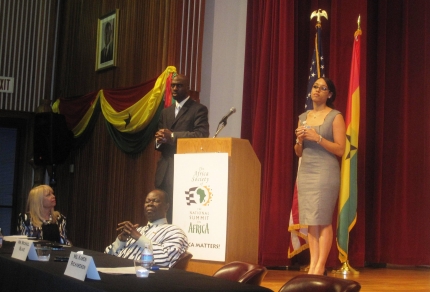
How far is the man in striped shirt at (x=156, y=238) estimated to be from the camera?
11.2 feet

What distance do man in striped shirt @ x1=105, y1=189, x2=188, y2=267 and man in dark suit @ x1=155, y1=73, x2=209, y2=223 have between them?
150 cm

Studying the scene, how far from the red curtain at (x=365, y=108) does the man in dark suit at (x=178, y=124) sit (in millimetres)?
1404

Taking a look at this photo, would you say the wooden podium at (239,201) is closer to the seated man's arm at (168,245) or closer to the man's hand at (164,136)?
the man's hand at (164,136)

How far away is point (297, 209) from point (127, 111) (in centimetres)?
253

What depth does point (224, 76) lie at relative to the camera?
288 inches

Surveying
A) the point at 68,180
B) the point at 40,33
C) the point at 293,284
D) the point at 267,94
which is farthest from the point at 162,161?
the point at 40,33

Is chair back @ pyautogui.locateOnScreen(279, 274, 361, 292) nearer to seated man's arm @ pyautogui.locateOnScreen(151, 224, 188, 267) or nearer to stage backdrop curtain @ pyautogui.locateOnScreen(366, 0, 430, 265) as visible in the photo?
seated man's arm @ pyautogui.locateOnScreen(151, 224, 188, 267)

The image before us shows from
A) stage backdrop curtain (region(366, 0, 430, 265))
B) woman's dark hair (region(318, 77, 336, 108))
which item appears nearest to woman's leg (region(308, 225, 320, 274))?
woman's dark hair (region(318, 77, 336, 108))

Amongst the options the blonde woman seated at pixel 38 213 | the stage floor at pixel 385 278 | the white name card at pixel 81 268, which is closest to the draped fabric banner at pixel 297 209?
the stage floor at pixel 385 278

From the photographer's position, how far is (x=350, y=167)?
6168 millimetres

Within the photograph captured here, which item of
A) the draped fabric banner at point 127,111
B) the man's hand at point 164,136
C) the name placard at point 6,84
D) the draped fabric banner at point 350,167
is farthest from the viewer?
the name placard at point 6,84

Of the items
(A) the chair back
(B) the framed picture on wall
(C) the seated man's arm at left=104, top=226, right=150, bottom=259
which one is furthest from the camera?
(B) the framed picture on wall

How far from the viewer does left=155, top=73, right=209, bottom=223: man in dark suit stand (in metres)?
5.43

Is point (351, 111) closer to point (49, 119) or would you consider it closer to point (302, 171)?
point (302, 171)
